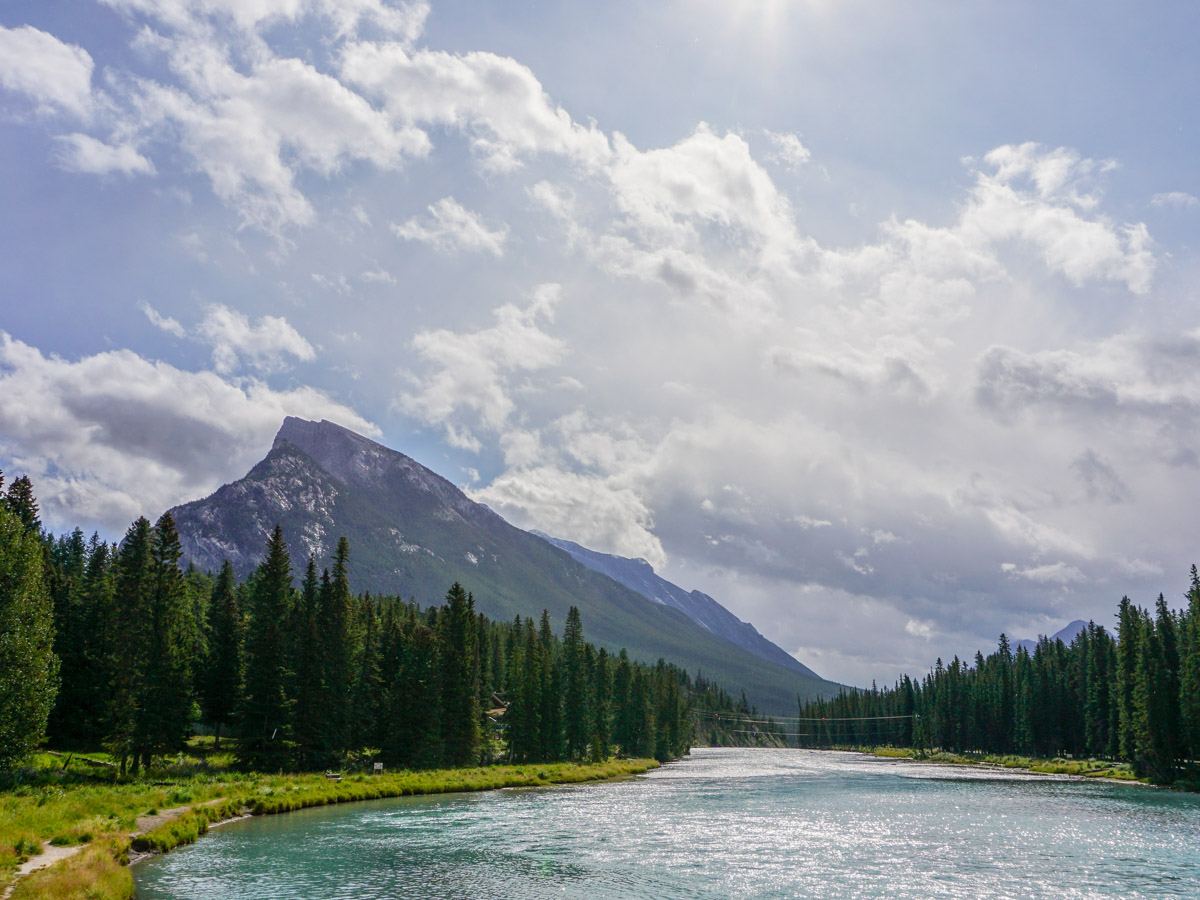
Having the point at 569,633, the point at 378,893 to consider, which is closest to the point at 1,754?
the point at 378,893

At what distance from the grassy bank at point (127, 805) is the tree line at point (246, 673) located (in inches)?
182

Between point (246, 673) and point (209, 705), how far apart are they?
22.2 meters

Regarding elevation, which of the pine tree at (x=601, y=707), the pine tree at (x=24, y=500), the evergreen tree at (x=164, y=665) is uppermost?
the pine tree at (x=24, y=500)

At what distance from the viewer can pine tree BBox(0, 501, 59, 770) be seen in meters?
46.7

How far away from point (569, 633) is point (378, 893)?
362 ft

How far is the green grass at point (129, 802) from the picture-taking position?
28.0 meters

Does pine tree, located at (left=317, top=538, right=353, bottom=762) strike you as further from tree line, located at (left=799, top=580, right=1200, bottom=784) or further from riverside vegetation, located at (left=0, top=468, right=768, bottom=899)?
tree line, located at (left=799, top=580, right=1200, bottom=784)

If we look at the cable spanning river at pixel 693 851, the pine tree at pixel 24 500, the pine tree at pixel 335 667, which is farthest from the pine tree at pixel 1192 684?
the pine tree at pixel 24 500

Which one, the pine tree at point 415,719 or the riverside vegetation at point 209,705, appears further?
the pine tree at point 415,719

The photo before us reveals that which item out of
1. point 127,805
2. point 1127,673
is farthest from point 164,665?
point 1127,673

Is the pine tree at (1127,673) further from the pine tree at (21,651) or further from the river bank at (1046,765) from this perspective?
the pine tree at (21,651)

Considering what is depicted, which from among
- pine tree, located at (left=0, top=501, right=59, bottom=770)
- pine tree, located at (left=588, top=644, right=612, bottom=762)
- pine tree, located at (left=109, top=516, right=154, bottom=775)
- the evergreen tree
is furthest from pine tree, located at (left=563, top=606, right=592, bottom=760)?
pine tree, located at (left=0, top=501, right=59, bottom=770)

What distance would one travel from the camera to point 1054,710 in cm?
14638

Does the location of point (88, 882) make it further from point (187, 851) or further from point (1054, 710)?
point (1054, 710)
